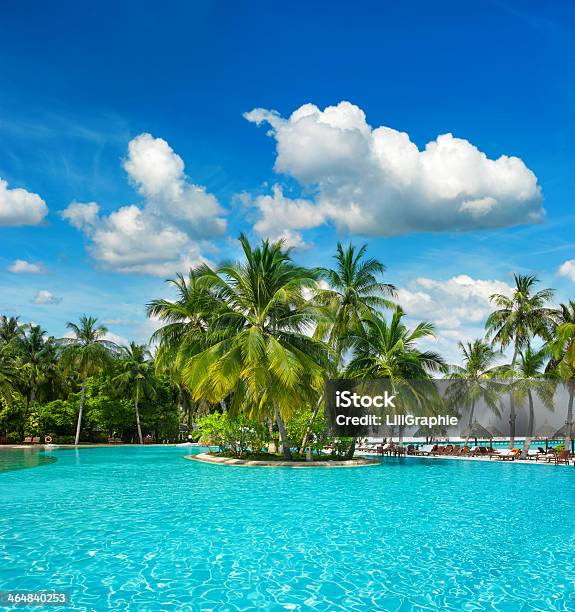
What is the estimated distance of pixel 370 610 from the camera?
7.07 metres

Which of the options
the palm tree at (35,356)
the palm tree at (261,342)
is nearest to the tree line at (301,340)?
the palm tree at (261,342)

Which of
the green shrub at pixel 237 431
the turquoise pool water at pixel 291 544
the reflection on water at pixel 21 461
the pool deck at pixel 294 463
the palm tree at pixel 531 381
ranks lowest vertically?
the reflection on water at pixel 21 461

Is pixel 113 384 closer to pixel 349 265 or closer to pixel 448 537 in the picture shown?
pixel 349 265

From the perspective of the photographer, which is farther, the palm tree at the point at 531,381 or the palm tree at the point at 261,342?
the palm tree at the point at 531,381

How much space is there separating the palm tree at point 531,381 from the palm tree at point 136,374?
92.6 feet

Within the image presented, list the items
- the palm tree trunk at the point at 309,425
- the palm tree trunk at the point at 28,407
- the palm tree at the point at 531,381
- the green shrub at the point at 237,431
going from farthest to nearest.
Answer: the palm tree trunk at the point at 28,407, the palm tree at the point at 531,381, the green shrub at the point at 237,431, the palm tree trunk at the point at 309,425

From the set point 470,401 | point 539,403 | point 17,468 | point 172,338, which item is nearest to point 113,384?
point 172,338

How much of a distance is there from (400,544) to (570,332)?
22.1m

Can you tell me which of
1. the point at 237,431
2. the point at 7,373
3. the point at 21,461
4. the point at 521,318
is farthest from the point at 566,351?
the point at 7,373

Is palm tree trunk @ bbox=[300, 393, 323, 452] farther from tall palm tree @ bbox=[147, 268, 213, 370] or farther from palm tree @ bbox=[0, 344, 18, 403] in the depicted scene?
palm tree @ bbox=[0, 344, 18, 403]

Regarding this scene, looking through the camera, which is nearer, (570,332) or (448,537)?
(448,537)

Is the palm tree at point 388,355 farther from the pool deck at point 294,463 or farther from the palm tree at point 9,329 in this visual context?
the palm tree at point 9,329
